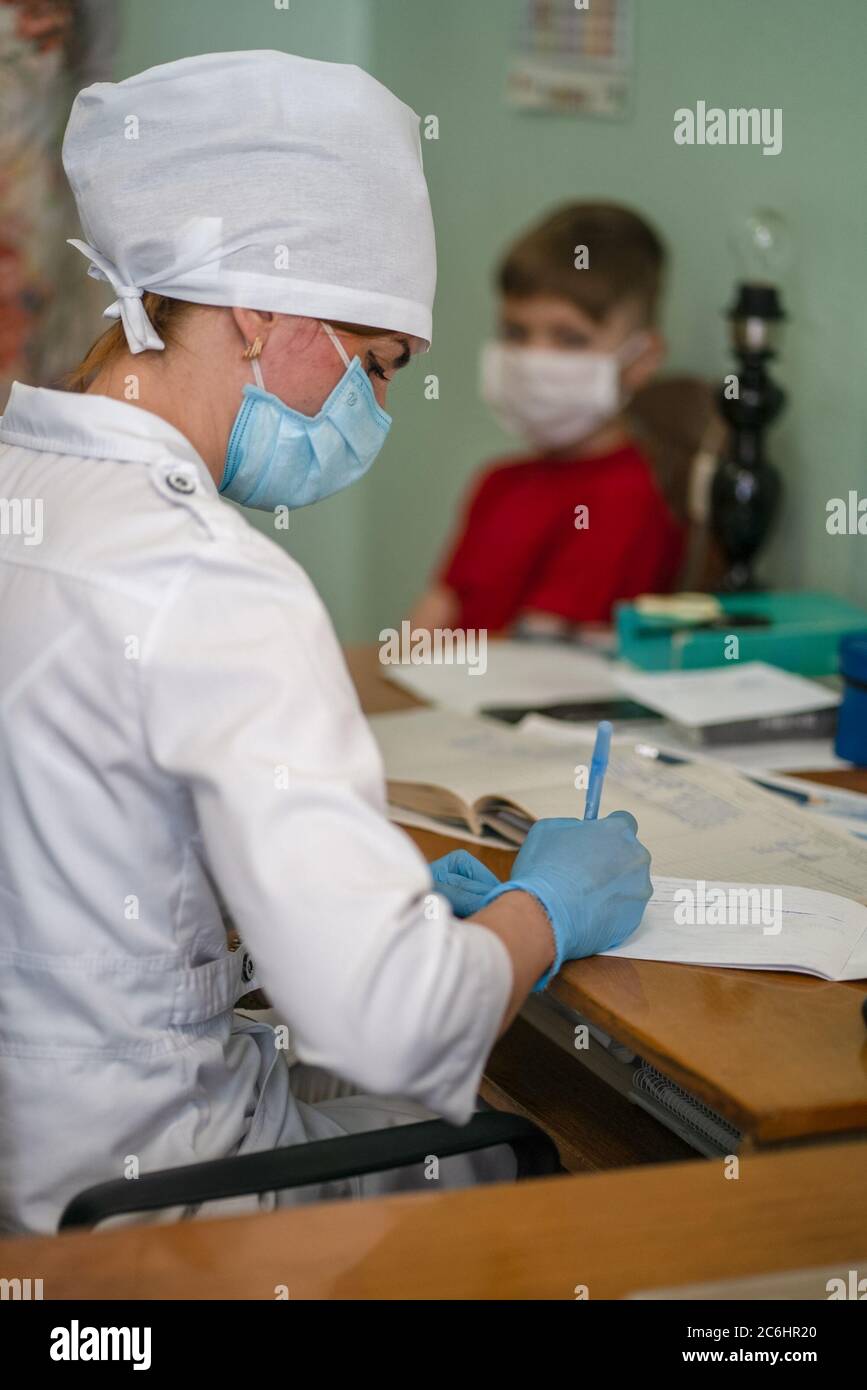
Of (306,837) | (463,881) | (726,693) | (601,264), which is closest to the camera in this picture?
(306,837)

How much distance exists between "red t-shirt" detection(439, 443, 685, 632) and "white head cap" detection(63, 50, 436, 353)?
143 centimetres

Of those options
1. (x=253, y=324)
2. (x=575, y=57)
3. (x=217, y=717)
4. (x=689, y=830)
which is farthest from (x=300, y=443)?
(x=575, y=57)

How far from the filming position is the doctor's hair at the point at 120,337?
Result: 1.11m

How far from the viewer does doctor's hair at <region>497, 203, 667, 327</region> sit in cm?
246

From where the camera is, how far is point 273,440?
1.15m

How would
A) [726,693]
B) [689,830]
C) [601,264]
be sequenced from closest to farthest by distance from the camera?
[689,830]
[726,693]
[601,264]

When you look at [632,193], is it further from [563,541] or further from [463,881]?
[463,881]

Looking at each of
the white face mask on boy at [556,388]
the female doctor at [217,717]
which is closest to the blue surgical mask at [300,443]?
the female doctor at [217,717]

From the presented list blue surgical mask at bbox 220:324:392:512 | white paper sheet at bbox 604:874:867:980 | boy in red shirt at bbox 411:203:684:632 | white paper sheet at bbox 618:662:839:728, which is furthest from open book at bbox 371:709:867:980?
boy in red shirt at bbox 411:203:684:632

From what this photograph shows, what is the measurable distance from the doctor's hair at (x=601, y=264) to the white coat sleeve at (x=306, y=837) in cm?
169

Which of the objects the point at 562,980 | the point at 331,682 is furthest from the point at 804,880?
the point at 331,682

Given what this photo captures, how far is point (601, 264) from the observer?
2.45 meters

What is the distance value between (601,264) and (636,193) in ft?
0.98

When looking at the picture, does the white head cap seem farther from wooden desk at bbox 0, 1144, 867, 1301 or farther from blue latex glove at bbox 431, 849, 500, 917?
wooden desk at bbox 0, 1144, 867, 1301
